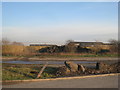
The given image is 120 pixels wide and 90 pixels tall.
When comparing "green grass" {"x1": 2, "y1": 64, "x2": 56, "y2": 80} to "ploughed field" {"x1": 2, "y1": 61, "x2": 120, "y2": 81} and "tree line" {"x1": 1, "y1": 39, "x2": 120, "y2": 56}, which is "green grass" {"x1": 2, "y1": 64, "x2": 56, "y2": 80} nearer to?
"ploughed field" {"x1": 2, "y1": 61, "x2": 120, "y2": 81}

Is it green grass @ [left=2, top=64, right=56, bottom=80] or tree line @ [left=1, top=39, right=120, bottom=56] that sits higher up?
green grass @ [left=2, top=64, right=56, bottom=80]

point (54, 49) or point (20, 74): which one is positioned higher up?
point (20, 74)

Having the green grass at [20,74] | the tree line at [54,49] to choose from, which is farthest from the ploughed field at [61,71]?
the tree line at [54,49]

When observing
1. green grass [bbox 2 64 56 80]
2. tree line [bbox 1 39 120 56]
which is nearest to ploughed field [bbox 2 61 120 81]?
green grass [bbox 2 64 56 80]

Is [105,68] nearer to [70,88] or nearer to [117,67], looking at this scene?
[117,67]

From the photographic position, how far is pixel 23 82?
8555 mm

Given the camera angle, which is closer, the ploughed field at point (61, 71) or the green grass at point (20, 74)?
the green grass at point (20, 74)

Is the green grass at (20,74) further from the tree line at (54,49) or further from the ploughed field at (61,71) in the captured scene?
the tree line at (54,49)

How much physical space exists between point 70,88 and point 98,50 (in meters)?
33.6

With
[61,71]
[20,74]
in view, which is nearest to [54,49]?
[61,71]

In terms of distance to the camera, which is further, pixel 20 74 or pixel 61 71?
pixel 61 71

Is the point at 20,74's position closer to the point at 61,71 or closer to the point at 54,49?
the point at 61,71

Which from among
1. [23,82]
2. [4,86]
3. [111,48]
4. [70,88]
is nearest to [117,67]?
[70,88]

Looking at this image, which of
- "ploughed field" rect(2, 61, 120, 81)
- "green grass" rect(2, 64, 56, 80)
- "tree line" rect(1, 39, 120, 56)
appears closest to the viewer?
"green grass" rect(2, 64, 56, 80)
